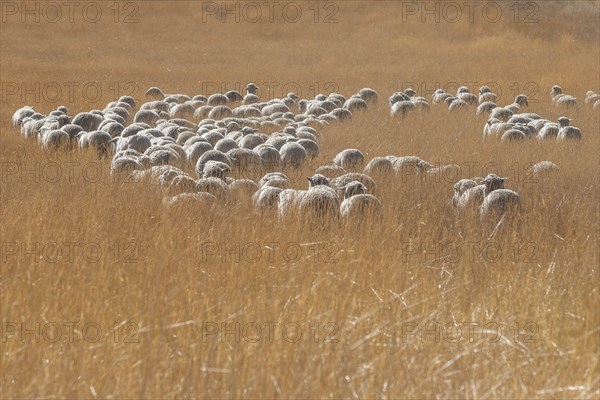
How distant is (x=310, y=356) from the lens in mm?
3820

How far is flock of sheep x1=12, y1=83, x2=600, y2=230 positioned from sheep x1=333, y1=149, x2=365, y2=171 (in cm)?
1

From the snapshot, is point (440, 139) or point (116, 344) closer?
point (116, 344)

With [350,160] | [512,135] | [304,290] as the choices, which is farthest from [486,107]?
[304,290]

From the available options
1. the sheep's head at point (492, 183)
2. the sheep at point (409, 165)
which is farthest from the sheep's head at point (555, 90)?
the sheep's head at point (492, 183)

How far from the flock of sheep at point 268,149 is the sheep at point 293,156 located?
1 centimetres

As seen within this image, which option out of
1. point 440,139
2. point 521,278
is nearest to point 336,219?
point 521,278

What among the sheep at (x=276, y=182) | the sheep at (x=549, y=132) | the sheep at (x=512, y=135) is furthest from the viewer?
the sheep at (x=549, y=132)

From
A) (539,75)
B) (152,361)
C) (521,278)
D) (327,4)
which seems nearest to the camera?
(152,361)

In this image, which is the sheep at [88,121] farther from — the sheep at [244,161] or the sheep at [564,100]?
the sheep at [564,100]

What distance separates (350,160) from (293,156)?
633 millimetres

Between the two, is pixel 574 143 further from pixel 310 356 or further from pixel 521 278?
pixel 310 356

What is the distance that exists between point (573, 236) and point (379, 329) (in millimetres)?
2574

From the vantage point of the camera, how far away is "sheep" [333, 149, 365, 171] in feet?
31.4

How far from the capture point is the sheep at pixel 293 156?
9.66m
